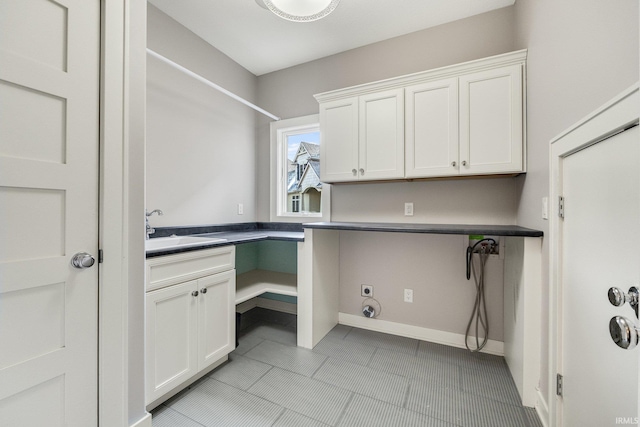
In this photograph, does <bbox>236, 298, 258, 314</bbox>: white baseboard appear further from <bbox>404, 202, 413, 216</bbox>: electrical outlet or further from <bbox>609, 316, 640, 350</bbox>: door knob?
<bbox>609, 316, 640, 350</bbox>: door knob

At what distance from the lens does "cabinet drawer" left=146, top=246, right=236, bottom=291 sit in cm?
141

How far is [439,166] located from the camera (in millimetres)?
1965

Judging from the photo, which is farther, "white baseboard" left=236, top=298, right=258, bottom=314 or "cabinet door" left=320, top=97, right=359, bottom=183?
"white baseboard" left=236, top=298, right=258, bottom=314

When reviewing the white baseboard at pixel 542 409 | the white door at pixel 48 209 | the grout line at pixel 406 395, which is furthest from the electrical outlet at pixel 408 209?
the white door at pixel 48 209

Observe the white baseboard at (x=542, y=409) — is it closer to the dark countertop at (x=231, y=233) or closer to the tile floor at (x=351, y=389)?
the tile floor at (x=351, y=389)

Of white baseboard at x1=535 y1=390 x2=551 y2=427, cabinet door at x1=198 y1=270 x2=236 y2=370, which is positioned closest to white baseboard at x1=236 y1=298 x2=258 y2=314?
cabinet door at x1=198 y1=270 x2=236 y2=370

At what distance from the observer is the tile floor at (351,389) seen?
1.42m

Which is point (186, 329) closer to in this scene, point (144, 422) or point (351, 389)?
point (144, 422)

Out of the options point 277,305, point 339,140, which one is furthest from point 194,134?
point 277,305

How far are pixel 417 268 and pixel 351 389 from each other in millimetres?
1163

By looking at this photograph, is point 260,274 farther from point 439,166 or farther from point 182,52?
point 182,52

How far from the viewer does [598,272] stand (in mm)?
938

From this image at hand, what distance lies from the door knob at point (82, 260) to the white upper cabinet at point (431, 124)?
1759 mm

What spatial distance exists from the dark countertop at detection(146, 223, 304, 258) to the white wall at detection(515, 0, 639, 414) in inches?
65.7
